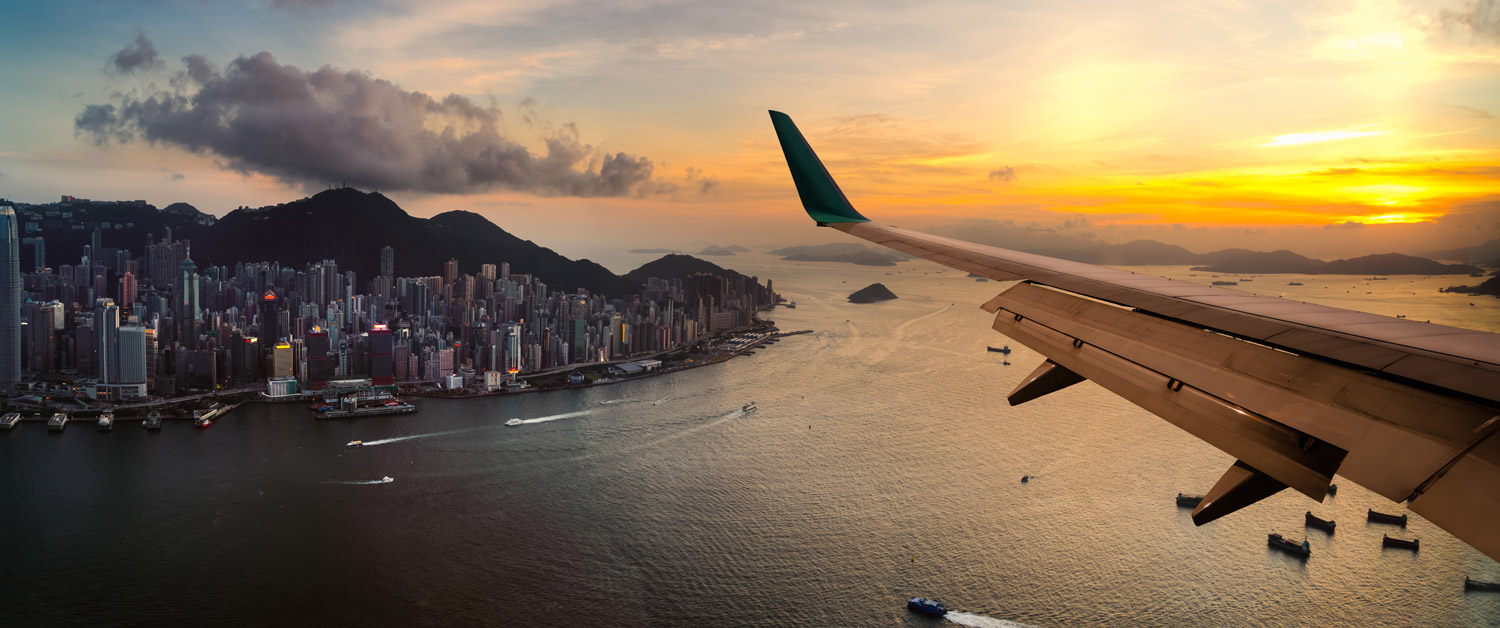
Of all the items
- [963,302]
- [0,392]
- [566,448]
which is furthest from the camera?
[963,302]

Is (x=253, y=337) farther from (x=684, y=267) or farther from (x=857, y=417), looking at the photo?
(x=684, y=267)

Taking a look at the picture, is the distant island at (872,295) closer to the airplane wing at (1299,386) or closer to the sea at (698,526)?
the sea at (698,526)

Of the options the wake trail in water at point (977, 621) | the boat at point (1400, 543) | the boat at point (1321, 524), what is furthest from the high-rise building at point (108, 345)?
the boat at point (1400, 543)

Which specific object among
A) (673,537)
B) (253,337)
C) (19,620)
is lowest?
(19,620)

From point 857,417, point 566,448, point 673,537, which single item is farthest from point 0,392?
point 857,417

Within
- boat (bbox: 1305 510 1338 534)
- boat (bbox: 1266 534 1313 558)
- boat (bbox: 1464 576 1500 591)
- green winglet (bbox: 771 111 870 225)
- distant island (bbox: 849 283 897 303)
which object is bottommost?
boat (bbox: 1464 576 1500 591)

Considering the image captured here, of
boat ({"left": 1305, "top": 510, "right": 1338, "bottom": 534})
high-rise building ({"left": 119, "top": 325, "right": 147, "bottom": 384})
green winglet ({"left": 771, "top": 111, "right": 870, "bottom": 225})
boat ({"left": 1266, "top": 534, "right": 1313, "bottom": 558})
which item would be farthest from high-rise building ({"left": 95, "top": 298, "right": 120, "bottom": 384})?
boat ({"left": 1305, "top": 510, "right": 1338, "bottom": 534})

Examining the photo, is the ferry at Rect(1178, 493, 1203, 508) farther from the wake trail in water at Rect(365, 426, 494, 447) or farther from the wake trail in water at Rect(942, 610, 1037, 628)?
the wake trail in water at Rect(365, 426, 494, 447)

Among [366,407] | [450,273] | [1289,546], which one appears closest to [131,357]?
[366,407]
